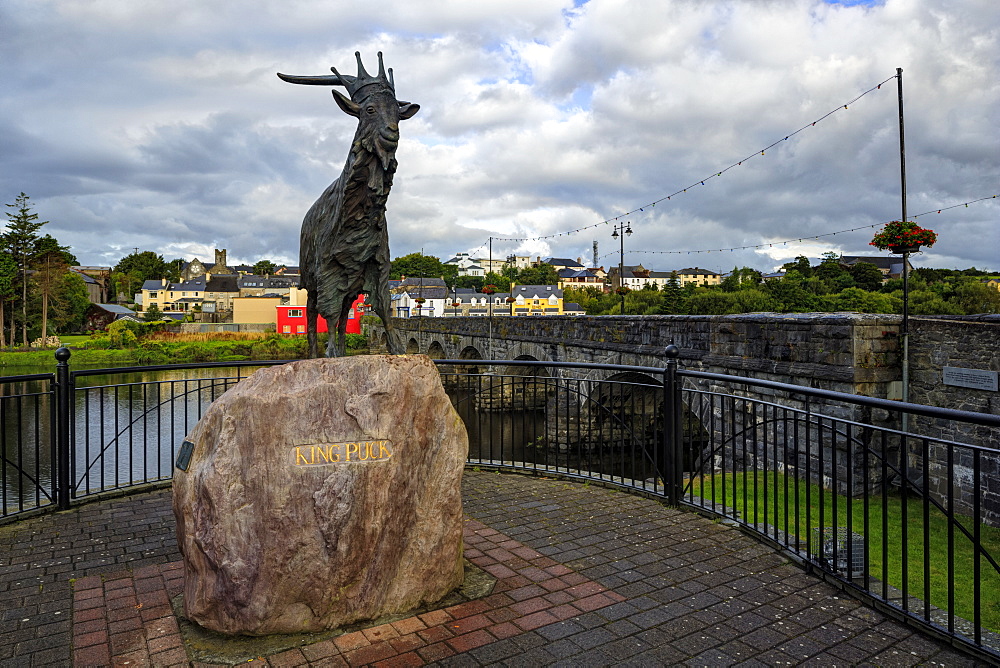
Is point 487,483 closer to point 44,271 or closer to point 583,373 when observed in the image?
point 583,373

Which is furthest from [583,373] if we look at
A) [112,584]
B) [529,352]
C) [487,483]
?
[112,584]

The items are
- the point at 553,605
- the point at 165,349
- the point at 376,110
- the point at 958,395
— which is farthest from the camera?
the point at 165,349

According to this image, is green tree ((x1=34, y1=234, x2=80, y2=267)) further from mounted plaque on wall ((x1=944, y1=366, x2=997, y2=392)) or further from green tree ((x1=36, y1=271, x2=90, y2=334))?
mounted plaque on wall ((x1=944, y1=366, x2=997, y2=392))

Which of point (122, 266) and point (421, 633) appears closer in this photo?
point (421, 633)

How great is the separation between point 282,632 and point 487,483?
3.19m

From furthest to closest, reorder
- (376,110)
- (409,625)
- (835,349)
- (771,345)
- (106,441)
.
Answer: (106,441)
(771,345)
(835,349)
(376,110)
(409,625)

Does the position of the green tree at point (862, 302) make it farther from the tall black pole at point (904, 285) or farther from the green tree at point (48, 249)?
the green tree at point (48, 249)

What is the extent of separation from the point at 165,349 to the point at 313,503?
4767 cm

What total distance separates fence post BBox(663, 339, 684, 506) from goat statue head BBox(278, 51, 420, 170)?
2893 millimetres

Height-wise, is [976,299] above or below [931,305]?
above

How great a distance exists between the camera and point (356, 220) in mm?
4488

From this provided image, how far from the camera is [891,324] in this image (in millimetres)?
9023

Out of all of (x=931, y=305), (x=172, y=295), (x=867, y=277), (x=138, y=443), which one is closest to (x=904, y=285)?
(x=138, y=443)

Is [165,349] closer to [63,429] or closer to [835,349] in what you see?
[63,429]
